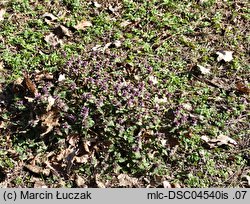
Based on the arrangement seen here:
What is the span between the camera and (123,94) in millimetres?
4586

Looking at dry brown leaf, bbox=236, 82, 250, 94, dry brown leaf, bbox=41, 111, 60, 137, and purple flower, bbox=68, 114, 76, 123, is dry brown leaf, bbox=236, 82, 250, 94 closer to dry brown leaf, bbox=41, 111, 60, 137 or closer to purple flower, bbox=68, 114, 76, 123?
purple flower, bbox=68, 114, 76, 123

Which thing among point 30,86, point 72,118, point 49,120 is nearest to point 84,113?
point 72,118

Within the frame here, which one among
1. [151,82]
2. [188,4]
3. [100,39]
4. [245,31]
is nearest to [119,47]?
[100,39]

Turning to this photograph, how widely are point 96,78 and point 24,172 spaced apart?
1.14 m

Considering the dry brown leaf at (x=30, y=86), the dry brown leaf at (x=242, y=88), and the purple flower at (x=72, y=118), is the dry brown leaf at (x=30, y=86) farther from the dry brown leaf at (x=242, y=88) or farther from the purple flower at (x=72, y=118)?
the dry brown leaf at (x=242, y=88)

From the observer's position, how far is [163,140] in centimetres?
458

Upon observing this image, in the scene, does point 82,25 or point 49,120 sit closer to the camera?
point 49,120

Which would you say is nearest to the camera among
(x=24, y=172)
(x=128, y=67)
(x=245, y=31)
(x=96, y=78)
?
(x=24, y=172)

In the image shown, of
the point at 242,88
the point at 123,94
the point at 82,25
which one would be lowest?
the point at 242,88

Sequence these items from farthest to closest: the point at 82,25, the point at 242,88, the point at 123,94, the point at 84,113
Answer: the point at 82,25 → the point at 242,88 → the point at 123,94 → the point at 84,113

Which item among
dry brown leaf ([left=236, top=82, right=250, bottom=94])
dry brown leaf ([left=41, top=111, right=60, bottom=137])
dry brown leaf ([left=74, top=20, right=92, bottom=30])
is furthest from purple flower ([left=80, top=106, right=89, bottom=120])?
dry brown leaf ([left=236, top=82, right=250, bottom=94])

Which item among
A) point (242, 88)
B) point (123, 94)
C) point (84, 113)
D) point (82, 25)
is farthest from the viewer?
point (82, 25)

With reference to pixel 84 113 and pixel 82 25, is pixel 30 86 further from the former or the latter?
pixel 82 25

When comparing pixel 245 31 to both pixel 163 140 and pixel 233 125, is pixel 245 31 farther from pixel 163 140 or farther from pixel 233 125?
pixel 163 140
